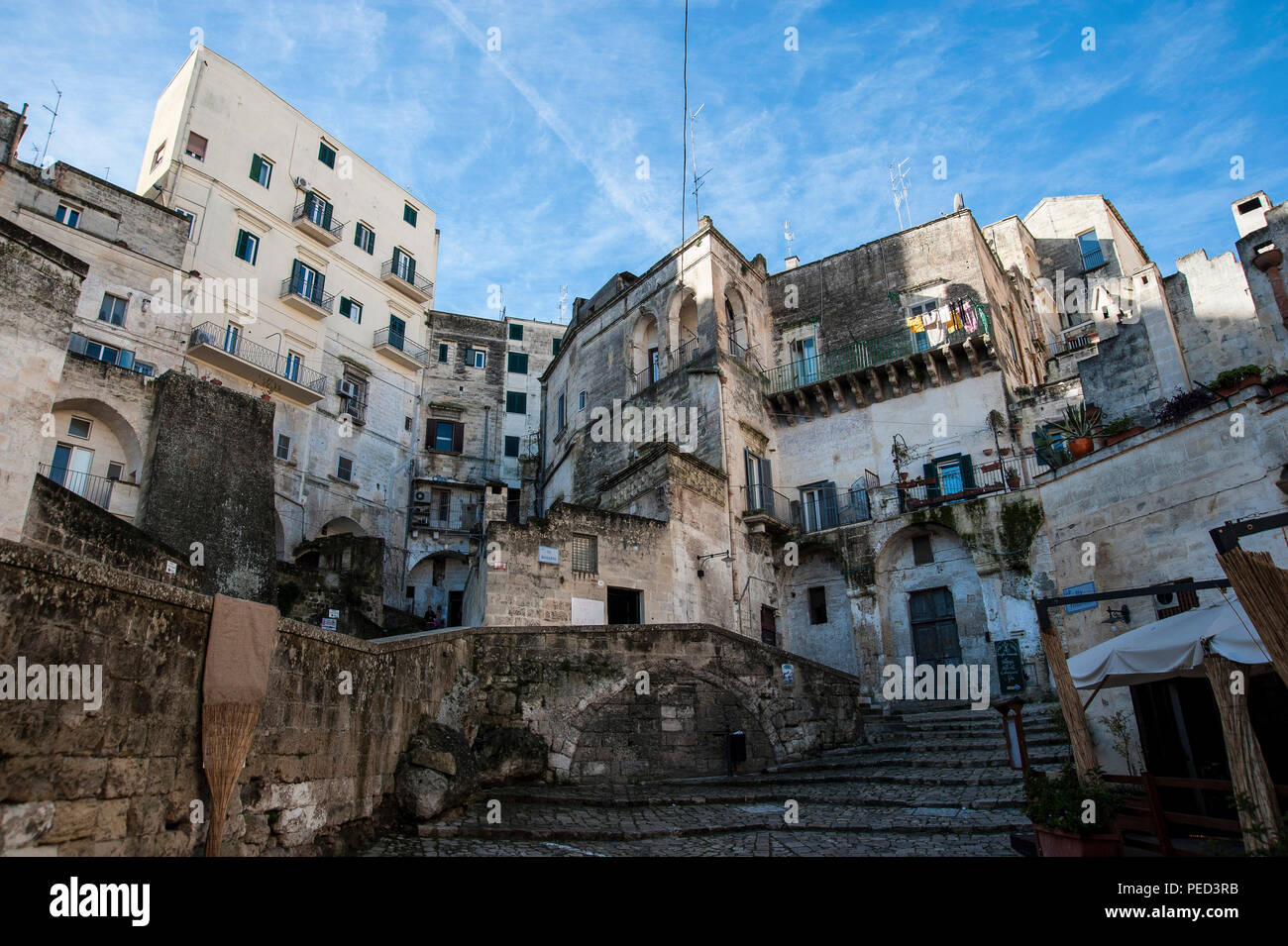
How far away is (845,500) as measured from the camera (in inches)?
1021

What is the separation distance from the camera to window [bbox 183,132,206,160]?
95.5 feet

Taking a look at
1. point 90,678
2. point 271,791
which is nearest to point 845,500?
point 271,791

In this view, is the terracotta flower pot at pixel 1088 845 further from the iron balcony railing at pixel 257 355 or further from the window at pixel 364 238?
the window at pixel 364 238

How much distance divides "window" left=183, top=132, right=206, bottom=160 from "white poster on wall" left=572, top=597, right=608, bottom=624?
924 inches

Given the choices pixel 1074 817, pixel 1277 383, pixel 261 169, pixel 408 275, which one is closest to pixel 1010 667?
pixel 1277 383

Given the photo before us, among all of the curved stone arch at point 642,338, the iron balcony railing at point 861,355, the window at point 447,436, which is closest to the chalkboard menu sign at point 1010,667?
the iron balcony railing at point 861,355

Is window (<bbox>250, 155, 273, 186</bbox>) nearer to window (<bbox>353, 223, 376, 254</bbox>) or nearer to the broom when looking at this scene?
window (<bbox>353, 223, 376, 254</bbox>)

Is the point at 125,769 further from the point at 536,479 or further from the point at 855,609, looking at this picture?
the point at 536,479

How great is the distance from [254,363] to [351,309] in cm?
633

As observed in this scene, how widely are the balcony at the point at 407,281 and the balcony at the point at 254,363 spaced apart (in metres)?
6.92

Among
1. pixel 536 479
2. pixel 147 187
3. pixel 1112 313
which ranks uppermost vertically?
pixel 147 187
